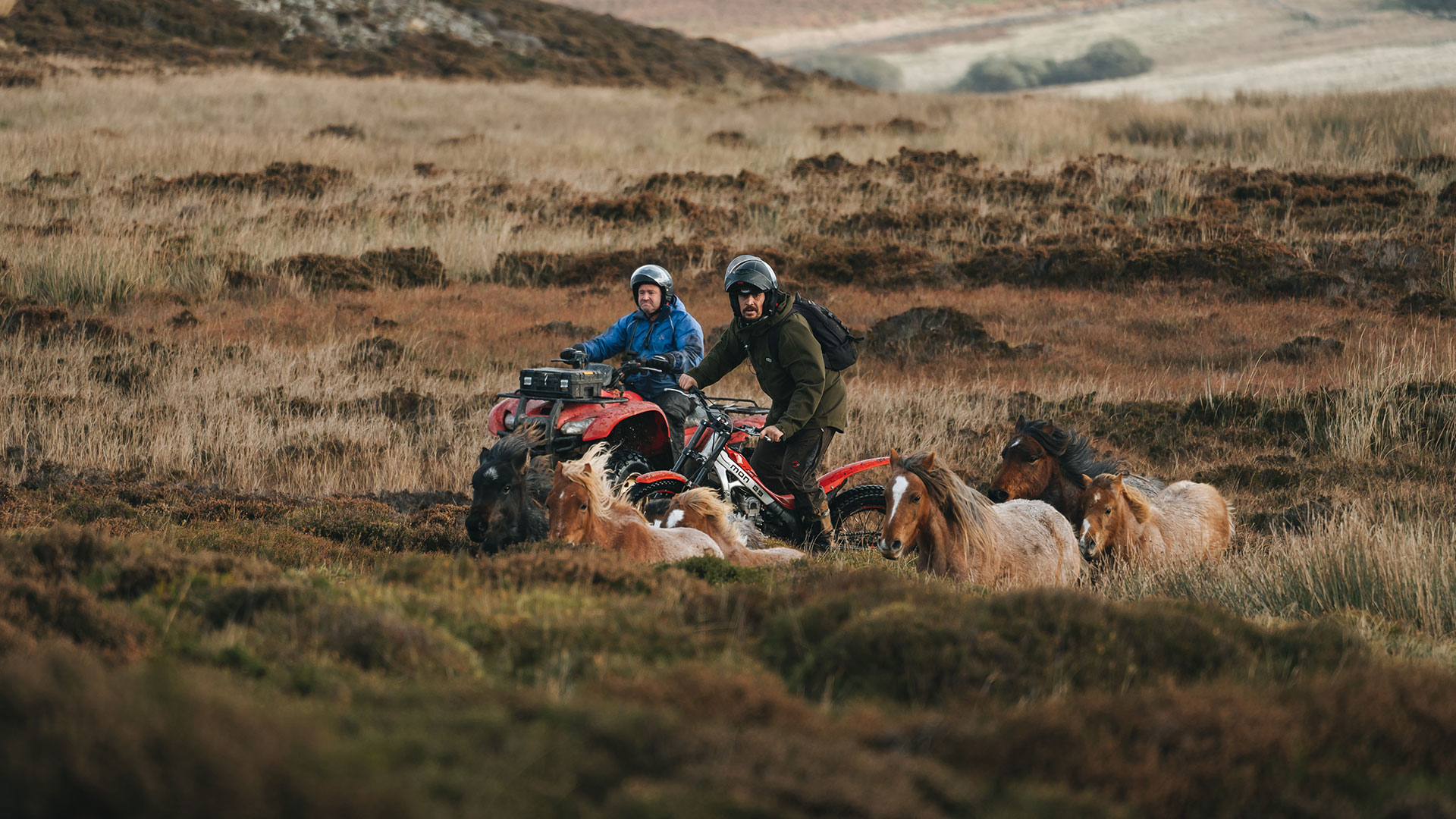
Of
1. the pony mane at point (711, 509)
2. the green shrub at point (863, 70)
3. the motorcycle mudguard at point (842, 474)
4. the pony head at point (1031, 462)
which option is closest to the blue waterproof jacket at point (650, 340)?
the pony mane at point (711, 509)

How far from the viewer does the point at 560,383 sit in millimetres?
8109

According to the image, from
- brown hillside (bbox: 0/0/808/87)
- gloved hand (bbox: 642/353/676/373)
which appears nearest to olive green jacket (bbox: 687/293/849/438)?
gloved hand (bbox: 642/353/676/373)

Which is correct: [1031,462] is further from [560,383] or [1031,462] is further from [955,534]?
[560,383]

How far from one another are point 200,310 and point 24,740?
15.8 m

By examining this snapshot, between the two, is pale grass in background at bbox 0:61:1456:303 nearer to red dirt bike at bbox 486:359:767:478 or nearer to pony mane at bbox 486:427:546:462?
red dirt bike at bbox 486:359:767:478

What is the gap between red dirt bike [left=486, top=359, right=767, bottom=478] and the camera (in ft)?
26.7

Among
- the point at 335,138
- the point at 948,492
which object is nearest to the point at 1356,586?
the point at 948,492

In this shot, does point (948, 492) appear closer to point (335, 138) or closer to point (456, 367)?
point (456, 367)

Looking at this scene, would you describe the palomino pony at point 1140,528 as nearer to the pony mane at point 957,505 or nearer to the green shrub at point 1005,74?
the pony mane at point 957,505

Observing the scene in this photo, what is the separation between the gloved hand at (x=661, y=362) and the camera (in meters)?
8.87

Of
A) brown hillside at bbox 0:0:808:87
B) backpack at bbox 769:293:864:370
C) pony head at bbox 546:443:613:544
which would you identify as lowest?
pony head at bbox 546:443:613:544

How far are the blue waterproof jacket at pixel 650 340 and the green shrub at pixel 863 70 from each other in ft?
247

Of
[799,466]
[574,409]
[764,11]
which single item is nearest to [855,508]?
[799,466]

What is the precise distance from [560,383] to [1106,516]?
13.2 feet
